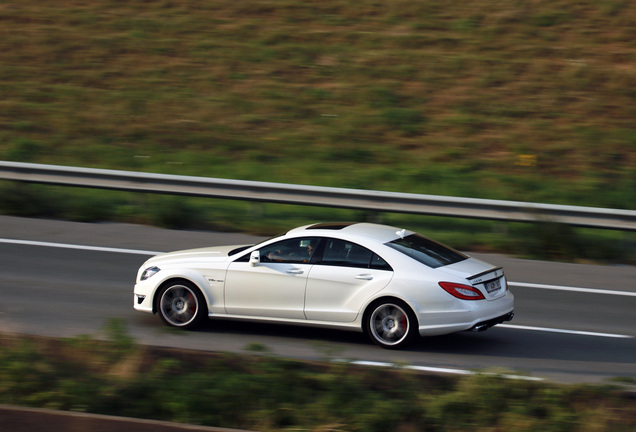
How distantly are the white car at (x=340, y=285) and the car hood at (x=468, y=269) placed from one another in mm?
13

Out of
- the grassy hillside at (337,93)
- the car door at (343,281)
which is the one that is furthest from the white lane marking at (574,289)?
the grassy hillside at (337,93)

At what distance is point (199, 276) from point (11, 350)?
2.60 metres

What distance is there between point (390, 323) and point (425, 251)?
0.92m

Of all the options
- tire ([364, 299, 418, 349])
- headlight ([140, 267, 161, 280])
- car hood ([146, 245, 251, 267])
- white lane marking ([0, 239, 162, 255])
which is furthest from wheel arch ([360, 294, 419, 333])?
white lane marking ([0, 239, 162, 255])

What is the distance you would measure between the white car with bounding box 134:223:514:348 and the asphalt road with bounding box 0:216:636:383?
29 cm

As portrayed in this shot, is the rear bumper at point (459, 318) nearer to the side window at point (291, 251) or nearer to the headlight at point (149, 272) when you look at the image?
the side window at point (291, 251)

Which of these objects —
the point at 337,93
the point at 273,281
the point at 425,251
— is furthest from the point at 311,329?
the point at 337,93

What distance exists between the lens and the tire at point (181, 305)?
9.17 meters

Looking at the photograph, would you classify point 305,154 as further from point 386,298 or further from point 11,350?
point 11,350

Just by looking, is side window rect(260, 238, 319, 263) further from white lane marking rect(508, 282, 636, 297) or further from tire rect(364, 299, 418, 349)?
white lane marking rect(508, 282, 636, 297)

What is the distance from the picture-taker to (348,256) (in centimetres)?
881

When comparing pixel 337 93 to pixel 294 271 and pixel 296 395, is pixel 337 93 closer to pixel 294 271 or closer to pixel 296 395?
pixel 294 271

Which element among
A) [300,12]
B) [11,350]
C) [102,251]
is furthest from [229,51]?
[11,350]

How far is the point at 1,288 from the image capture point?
10.8 m
